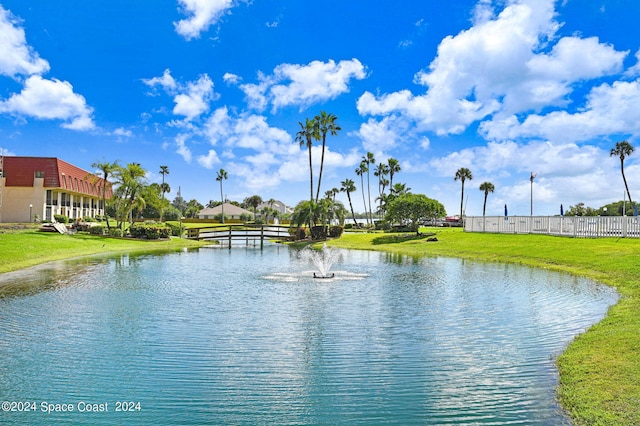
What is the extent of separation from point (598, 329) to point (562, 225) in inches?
1272

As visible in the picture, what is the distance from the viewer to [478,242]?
145 ft

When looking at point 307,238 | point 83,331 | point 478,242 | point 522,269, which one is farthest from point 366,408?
point 307,238

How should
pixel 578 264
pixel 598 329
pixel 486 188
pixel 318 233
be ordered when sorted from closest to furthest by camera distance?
pixel 598 329 → pixel 578 264 → pixel 318 233 → pixel 486 188

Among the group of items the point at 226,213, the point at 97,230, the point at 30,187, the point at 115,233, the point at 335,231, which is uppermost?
the point at 30,187

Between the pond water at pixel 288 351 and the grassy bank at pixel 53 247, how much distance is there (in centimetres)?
1193

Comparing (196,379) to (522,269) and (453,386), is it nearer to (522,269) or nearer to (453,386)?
(453,386)

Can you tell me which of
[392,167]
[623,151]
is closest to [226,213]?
[392,167]

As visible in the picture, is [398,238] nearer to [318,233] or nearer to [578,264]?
[318,233]

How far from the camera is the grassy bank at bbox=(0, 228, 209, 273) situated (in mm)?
30875

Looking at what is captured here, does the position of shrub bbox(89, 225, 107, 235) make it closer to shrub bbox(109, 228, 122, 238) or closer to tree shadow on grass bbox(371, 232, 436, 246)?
shrub bbox(109, 228, 122, 238)

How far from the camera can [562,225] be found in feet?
135

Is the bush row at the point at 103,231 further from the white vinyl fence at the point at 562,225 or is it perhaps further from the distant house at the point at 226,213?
the distant house at the point at 226,213

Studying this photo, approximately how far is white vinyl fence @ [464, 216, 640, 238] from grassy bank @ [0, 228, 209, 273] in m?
35.3

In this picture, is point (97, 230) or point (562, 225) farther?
point (97, 230)
